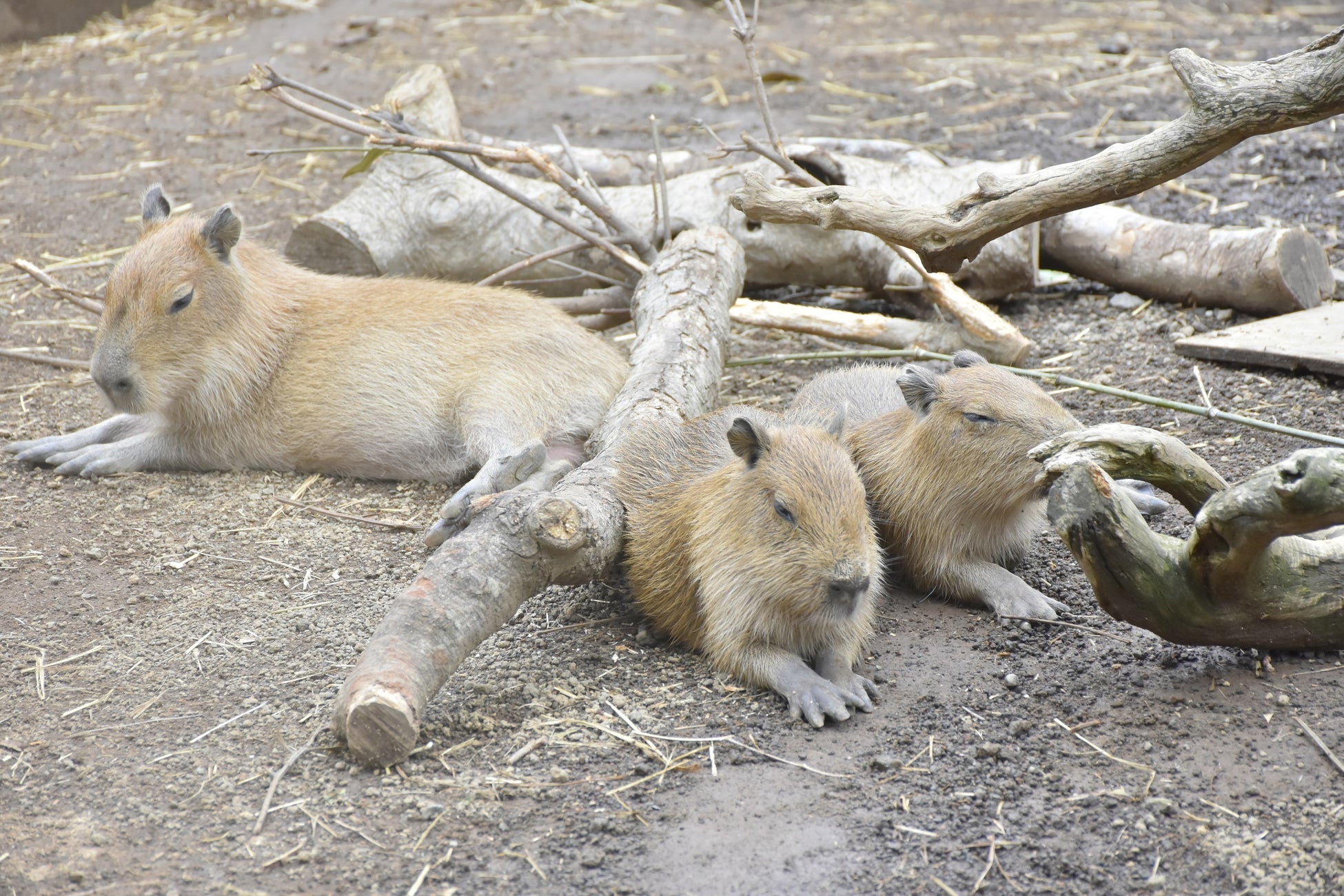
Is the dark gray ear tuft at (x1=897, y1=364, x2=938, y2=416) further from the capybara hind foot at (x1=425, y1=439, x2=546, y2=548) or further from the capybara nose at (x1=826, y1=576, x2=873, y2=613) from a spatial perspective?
the capybara hind foot at (x1=425, y1=439, x2=546, y2=548)

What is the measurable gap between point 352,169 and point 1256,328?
4.77 meters

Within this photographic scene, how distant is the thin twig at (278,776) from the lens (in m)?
3.04

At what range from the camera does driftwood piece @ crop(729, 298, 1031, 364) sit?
6.20 meters

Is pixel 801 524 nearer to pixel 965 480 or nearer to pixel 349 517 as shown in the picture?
pixel 965 480

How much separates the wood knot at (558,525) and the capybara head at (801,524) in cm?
50

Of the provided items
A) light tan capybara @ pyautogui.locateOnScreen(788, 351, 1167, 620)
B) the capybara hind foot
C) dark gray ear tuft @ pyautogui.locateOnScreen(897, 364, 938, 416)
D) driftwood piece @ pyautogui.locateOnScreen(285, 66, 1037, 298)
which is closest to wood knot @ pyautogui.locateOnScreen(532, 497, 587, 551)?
the capybara hind foot

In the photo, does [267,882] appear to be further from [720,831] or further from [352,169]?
[352,169]

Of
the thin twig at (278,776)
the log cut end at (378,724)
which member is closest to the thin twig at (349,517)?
the thin twig at (278,776)

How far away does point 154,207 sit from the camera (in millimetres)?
5734

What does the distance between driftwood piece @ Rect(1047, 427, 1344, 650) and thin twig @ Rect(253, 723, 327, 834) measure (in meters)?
Answer: 2.30

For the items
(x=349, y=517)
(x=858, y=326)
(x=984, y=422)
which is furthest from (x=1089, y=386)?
(x=349, y=517)

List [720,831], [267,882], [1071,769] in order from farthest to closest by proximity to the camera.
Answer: [1071,769] → [720,831] → [267,882]

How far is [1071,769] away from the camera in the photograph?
3.28 m

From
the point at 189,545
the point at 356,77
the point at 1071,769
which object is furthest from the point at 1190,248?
the point at 356,77
